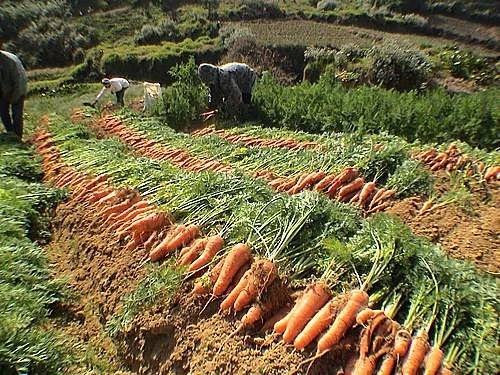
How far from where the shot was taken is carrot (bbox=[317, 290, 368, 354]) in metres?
2.77

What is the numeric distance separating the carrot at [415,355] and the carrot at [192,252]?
1852mm

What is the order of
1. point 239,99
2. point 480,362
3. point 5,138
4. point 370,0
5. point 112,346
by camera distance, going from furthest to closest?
point 370,0, point 239,99, point 5,138, point 112,346, point 480,362

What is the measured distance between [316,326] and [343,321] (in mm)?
181

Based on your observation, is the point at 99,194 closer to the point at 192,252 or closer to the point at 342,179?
the point at 192,252

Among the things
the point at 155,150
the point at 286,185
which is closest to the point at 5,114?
the point at 155,150

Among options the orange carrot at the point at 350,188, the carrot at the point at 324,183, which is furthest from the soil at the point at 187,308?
the carrot at the point at 324,183

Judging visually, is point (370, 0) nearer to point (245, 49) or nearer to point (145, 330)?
point (245, 49)

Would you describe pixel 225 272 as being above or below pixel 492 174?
above

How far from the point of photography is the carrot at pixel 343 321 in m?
2.77

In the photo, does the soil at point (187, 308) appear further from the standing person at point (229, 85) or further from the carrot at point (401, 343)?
the standing person at point (229, 85)

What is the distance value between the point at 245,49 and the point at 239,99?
10.9m

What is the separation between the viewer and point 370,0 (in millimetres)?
32906

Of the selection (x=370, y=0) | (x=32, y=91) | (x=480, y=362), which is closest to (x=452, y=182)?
(x=480, y=362)

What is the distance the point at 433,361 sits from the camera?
2523 mm
